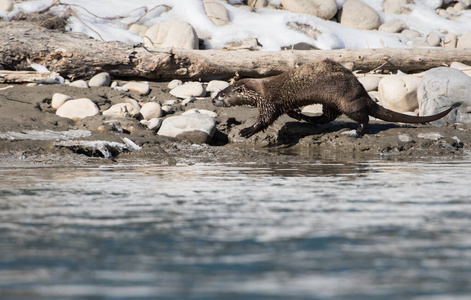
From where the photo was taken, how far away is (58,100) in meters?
8.62

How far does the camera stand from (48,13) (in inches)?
473

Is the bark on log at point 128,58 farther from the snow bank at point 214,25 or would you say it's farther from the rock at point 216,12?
the rock at point 216,12

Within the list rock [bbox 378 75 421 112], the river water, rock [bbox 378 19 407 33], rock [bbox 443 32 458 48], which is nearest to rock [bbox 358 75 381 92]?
rock [bbox 378 75 421 112]

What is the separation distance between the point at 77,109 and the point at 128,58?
2074mm

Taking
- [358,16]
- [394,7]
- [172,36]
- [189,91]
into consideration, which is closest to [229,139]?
[189,91]

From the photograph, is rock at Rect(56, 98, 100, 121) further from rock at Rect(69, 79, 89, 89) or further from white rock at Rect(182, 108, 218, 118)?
white rock at Rect(182, 108, 218, 118)

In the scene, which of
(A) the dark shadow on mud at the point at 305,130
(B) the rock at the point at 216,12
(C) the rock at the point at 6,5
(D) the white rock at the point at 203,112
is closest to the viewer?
(A) the dark shadow on mud at the point at 305,130

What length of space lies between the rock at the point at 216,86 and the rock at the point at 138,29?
331cm

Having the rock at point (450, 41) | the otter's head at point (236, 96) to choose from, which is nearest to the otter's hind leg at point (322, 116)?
the otter's head at point (236, 96)

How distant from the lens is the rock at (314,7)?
15.0 meters

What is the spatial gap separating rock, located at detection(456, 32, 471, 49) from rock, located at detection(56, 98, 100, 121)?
10.7 m

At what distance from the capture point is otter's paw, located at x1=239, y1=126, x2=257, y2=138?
25.5ft

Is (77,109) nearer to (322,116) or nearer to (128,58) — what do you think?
(128,58)

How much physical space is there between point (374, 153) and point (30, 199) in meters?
4.91
